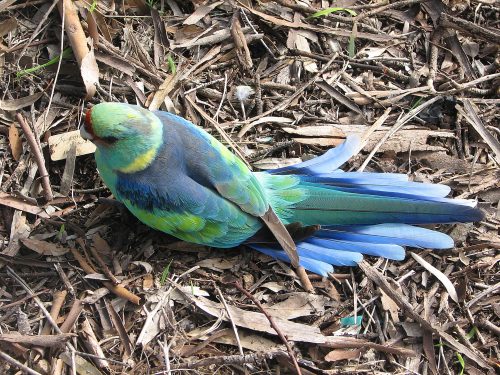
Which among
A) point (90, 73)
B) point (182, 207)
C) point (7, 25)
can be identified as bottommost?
point (182, 207)

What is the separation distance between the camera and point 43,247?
3578 millimetres

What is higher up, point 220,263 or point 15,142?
point 15,142

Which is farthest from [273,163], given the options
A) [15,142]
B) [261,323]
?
[15,142]

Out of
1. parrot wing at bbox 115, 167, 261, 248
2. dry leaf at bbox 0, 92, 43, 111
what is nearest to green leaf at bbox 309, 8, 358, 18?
parrot wing at bbox 115, 167, 261, 248

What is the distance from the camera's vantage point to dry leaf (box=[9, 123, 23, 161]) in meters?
3.80

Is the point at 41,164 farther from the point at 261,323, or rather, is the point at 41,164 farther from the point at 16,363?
the point at 261,323

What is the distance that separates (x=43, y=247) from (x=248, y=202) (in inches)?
44.4

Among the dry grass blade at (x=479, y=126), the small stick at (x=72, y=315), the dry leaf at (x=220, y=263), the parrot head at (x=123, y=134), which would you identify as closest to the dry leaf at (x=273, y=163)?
the dry leaf at (x=220, y=263)

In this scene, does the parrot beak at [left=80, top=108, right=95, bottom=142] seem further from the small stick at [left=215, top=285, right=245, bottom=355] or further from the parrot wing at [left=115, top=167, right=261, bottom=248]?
the small stick at [left=215, top=285, right=245, bottom=355]

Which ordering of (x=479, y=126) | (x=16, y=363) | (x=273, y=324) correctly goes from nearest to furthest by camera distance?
(x=16, y=363), (x=273, y=324), (x=479, y=126)

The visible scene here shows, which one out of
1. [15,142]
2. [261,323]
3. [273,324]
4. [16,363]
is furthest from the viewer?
[15,142]

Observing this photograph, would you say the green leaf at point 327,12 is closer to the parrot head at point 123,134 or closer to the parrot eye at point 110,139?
the parrot head at point 123,134

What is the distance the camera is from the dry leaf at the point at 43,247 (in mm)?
3559

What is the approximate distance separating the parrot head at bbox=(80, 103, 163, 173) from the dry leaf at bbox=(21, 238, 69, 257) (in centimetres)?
54
